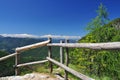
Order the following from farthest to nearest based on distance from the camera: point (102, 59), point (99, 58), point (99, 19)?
point (99, 19), point (99, 58), point (102, 59)

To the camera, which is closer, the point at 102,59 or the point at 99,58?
the point at 102,59

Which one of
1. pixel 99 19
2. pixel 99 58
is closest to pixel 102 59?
pixel 99 58

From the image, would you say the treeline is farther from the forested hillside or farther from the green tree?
the green tree

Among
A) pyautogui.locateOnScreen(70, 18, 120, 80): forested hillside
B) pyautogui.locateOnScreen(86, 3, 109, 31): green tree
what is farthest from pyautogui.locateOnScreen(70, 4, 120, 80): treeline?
pyautogui.locateOnScreen(86, 3, 109, 31): green tree

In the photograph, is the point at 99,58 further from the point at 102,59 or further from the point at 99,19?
the point at 99,19

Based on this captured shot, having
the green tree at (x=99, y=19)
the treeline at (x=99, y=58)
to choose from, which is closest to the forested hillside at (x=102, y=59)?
the treeline at (x=99, y=58)

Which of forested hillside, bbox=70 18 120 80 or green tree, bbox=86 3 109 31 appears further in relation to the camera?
green tree, bbox=86 3 109 31

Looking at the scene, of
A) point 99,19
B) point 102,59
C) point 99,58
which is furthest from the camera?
point 99,19

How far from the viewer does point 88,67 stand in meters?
12.6

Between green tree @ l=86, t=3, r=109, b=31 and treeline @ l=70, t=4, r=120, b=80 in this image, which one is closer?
treeline @ l=70, t=4, r=120, b=80

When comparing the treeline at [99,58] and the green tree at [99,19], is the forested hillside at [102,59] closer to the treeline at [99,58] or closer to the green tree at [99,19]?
the treeline at [99,58]

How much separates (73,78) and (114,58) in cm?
222

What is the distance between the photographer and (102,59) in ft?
32.1

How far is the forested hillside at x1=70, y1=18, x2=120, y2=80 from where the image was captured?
761 centimetres
